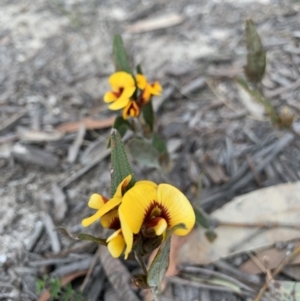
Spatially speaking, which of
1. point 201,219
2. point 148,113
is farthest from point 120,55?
point 201,219

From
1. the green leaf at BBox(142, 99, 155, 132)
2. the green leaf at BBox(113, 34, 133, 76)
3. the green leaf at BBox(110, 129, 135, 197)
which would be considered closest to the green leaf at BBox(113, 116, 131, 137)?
the green leaf at BBox(142, 99, 155, 132)

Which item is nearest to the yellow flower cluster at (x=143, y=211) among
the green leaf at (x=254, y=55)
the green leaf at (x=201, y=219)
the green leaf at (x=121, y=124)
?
the green leaf at (x=201, y=219)

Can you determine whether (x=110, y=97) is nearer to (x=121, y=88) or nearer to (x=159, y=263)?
(x=121, y=88)

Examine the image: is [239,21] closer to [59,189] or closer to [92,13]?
[92,13]

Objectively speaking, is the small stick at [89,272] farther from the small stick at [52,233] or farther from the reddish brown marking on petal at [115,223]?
the reddish brown marking on petal at [115,223]

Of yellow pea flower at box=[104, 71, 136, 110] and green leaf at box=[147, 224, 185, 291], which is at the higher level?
yellow pea flower at box=[104, 71, 136, 110]

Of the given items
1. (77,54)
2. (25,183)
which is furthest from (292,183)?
(77,54)

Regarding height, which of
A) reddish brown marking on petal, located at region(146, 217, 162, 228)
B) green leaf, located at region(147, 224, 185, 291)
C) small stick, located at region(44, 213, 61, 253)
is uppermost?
reddish brown marking on petal, located at region(146, 217, 162, 228)

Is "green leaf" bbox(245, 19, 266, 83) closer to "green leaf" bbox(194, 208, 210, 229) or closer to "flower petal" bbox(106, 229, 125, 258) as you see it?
"green leaf" bbox(194, 208, 210, 229)
